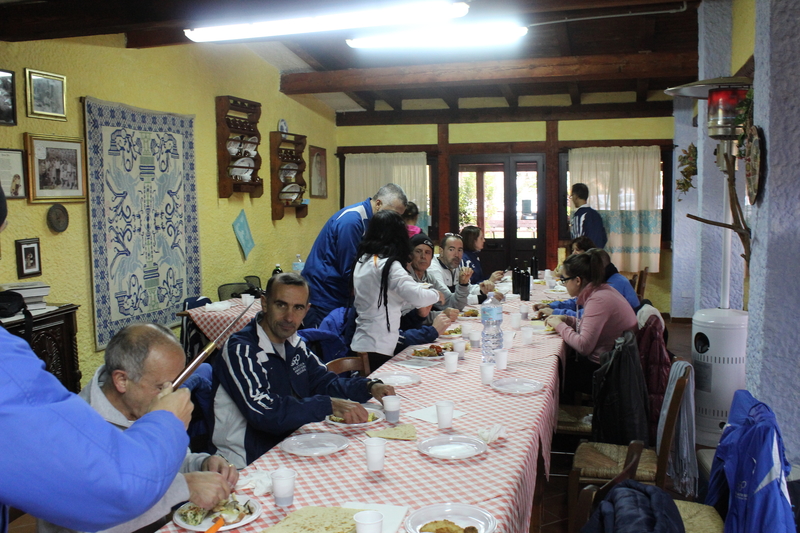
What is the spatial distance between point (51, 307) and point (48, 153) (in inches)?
40.0

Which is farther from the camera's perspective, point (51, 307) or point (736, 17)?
point (736, 17)

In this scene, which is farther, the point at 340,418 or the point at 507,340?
the point at 507,340

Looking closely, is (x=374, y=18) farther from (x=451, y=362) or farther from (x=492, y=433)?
(x=492, y=433)

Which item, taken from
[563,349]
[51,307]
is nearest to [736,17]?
[563,349]

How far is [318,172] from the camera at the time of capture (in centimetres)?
876

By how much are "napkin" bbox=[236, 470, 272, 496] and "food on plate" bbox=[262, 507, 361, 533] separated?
15 cm

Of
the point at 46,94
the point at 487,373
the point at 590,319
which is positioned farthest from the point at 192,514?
the point at 46,94

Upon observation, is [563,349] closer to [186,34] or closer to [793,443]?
[793,443]

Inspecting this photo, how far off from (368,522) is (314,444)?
706 mm

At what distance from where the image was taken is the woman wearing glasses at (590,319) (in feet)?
11.8

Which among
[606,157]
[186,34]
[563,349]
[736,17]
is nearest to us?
[563,349]

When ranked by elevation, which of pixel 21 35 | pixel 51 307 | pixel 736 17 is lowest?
pixel 51 307

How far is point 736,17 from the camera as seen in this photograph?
5.09 m

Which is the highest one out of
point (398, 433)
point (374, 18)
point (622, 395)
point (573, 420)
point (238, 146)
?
point (374, 18)
